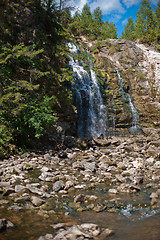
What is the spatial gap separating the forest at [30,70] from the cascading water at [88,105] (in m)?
2.88

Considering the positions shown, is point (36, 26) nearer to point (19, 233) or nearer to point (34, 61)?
point (34, 61)

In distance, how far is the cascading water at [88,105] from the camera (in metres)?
17.7

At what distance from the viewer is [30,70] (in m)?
10.2

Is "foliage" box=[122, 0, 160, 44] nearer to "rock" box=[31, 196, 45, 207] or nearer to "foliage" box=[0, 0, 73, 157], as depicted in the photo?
"foliage" box=[0, 0, 73, 157]

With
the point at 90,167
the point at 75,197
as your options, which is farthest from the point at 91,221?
the point at 90,167

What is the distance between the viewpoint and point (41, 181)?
5914 millimetres

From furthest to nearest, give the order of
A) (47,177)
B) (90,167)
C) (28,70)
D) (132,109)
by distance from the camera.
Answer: (132,109) → (28,70) → (90,167) → (47,177)

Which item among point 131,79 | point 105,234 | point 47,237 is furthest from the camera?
point 131,79

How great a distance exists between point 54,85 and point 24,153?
16.4 feet

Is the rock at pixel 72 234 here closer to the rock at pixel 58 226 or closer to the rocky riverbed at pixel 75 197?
the rocky riverbed at pixel 75 197

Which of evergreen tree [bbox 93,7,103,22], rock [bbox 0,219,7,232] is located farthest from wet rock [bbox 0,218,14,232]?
evergreen tree [bbox 93,7,103,22]

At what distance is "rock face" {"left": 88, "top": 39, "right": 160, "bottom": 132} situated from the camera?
20.8 metres

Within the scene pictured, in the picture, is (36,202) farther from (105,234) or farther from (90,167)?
(90,167)

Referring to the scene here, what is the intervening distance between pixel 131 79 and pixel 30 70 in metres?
16.4
